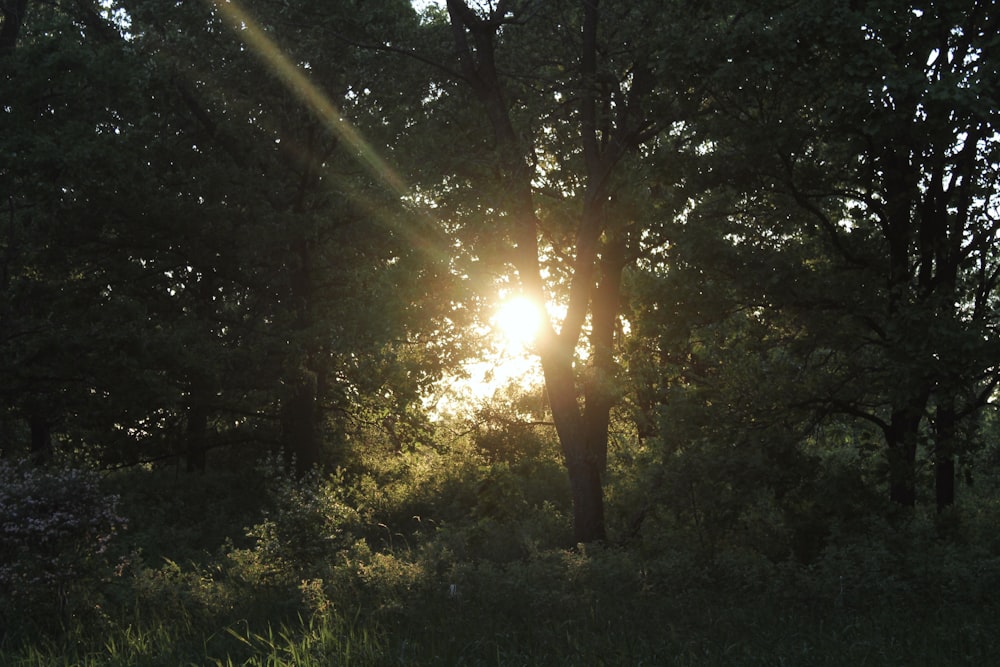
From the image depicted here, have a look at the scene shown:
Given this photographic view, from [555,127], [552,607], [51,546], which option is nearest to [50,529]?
[51,546]

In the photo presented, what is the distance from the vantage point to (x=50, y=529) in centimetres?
978

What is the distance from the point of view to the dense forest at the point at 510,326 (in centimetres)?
991

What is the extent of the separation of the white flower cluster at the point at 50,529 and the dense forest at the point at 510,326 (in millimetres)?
36

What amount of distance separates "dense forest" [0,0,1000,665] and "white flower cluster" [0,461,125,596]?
4cm

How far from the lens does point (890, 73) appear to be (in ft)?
34.6

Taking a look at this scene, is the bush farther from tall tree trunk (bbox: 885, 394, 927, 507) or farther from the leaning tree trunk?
tall tree trunk (bbox: 885, 394, 927, 507)

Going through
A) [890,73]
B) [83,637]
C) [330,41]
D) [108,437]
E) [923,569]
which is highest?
[330,41]

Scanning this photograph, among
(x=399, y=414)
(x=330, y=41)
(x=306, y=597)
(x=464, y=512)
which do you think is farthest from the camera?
(x=399, y=414)

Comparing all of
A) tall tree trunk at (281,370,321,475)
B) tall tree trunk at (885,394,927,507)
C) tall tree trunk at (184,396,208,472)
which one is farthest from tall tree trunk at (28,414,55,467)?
tall tree trunk at (885,394,927,507)

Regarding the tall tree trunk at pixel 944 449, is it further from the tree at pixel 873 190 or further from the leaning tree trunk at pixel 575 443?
the leaning tree trunk at pixel 575 443

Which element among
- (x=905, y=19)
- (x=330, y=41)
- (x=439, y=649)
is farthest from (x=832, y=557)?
(x=330, y=41)

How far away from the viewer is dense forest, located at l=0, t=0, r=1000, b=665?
32.5 feet

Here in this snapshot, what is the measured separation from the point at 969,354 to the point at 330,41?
32.9 ft

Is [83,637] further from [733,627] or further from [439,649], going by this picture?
[733,627]
